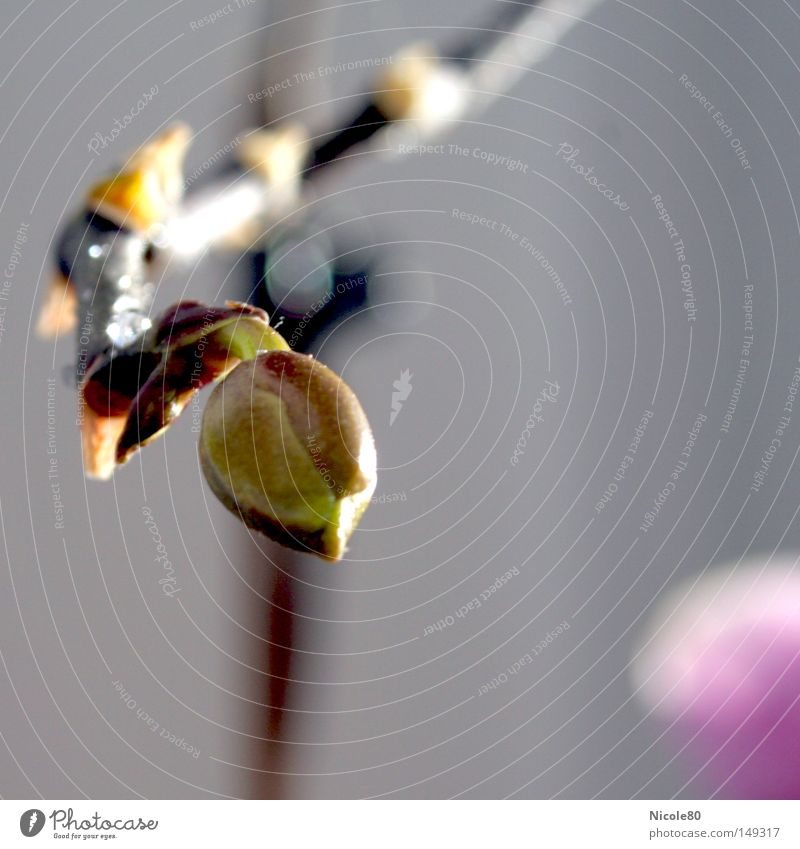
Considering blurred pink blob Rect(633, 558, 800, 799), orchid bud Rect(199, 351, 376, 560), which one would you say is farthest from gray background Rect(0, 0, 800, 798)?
orchid bud Rect(199, 351, 376, 560)

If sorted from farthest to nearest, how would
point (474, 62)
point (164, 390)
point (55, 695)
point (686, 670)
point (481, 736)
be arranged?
1. point (481, 736)
2. point (55, 695)
3. point (686, 670)
4. point (474, 62)
5. point (164, 390)

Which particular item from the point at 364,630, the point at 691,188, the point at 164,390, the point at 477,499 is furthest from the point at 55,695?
the point at 691,188

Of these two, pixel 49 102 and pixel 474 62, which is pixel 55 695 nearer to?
pixel 49 102

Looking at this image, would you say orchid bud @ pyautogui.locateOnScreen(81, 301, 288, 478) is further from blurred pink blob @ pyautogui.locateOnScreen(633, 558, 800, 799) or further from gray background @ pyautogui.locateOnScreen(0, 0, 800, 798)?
blurred pink blob @ pyautogui.locateOnScreen(633, 558, 800, 799)

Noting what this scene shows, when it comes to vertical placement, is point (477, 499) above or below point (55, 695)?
above

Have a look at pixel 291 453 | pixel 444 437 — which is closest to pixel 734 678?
pixel 444 437

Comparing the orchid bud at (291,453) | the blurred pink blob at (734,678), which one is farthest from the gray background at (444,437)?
the orchid bud at (291,453)
